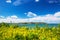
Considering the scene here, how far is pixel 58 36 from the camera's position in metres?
3.59

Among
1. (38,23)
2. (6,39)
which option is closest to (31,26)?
(38,23)

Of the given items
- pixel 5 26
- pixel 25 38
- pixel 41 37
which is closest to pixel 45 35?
pixel 41 37

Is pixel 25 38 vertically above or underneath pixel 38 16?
underneath

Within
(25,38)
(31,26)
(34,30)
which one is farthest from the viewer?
(31,26)

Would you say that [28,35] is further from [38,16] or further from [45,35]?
[38,16]

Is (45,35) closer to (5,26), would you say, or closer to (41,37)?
(41,37)

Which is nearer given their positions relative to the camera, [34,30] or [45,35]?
[45,35]

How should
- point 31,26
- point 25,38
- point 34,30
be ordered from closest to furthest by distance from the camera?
1. point 25,38
2. point 34,30
3. point 31,26

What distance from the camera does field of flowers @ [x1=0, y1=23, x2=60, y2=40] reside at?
3467 mm

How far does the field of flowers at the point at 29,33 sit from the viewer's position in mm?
3467

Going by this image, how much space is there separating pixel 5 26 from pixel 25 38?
994mm

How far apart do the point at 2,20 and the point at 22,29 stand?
2.16 ft

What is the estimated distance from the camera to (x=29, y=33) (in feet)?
11.8

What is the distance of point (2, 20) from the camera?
4336 millimetres
